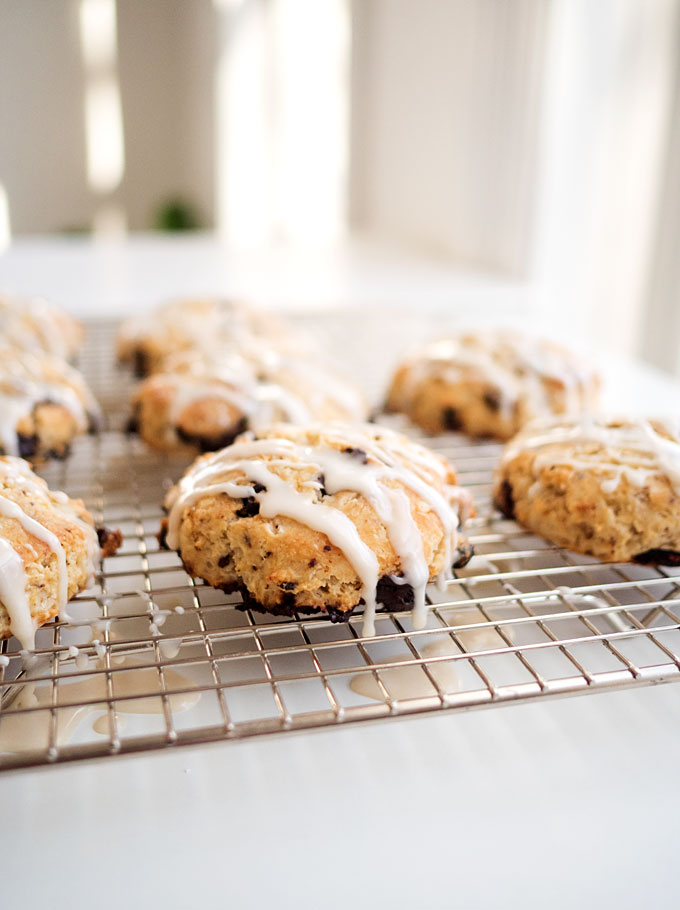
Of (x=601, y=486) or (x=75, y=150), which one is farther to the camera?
(x=75, y=150)

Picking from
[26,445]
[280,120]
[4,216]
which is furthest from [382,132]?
[4,216]

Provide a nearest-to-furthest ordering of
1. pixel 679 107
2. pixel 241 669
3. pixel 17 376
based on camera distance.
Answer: pixel 241 669 → pixel 17 376 → pixel 679 107

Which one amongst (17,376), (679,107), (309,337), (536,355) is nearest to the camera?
(17,376)

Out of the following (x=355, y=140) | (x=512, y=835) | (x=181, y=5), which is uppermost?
(x=181, y=5)

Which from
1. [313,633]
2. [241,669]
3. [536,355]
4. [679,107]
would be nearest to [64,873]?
[241,669]

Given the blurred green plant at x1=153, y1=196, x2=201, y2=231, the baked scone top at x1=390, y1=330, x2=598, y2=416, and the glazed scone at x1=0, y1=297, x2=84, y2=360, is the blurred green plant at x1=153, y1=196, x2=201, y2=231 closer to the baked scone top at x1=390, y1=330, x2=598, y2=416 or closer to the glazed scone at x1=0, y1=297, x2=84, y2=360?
the glazed scone at x1=0, y1=297, x2=84, y2=360

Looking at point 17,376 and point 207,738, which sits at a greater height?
point 17,376

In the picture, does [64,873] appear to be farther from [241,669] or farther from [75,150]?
[75,150]
